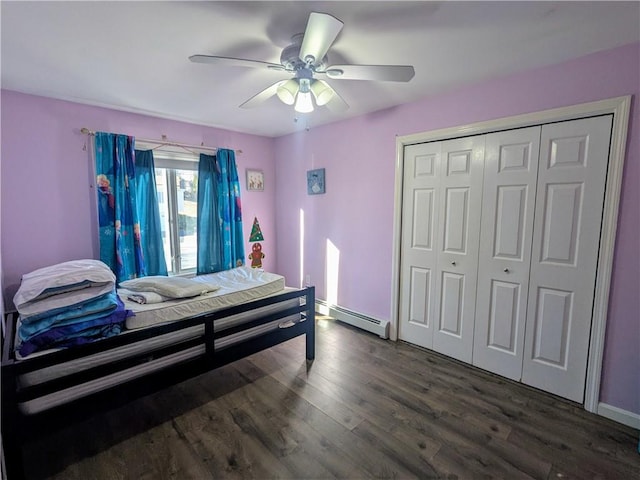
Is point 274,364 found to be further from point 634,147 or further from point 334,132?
point 634,147

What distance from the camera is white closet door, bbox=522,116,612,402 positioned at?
200 centimetres

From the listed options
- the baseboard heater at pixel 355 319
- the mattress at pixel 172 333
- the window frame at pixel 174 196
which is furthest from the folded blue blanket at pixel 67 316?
the baseboard heater at pixel 355 319

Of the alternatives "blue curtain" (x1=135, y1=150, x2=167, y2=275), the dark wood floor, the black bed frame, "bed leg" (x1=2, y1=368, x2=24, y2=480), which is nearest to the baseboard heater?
the dark wood floor

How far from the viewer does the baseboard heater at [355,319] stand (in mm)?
3166

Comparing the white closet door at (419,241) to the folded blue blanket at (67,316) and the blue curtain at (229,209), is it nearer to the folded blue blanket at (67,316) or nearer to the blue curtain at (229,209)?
the blue curtain at (229,209)

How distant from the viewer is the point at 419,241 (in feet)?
9.49

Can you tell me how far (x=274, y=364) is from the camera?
106 inches

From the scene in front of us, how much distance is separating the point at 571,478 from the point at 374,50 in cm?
257

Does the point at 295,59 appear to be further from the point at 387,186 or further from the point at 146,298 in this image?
the point at 146,298

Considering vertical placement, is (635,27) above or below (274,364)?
above

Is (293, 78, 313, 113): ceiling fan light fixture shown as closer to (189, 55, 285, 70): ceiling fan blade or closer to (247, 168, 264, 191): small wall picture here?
(189, 55, 285, 70): ceiling fan blade

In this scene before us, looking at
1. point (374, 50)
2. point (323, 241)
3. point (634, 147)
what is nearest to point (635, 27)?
point (634, 147)

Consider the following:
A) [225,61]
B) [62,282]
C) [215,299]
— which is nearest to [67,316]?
[62,282]

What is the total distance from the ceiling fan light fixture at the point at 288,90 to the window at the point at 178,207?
190 centimetres
